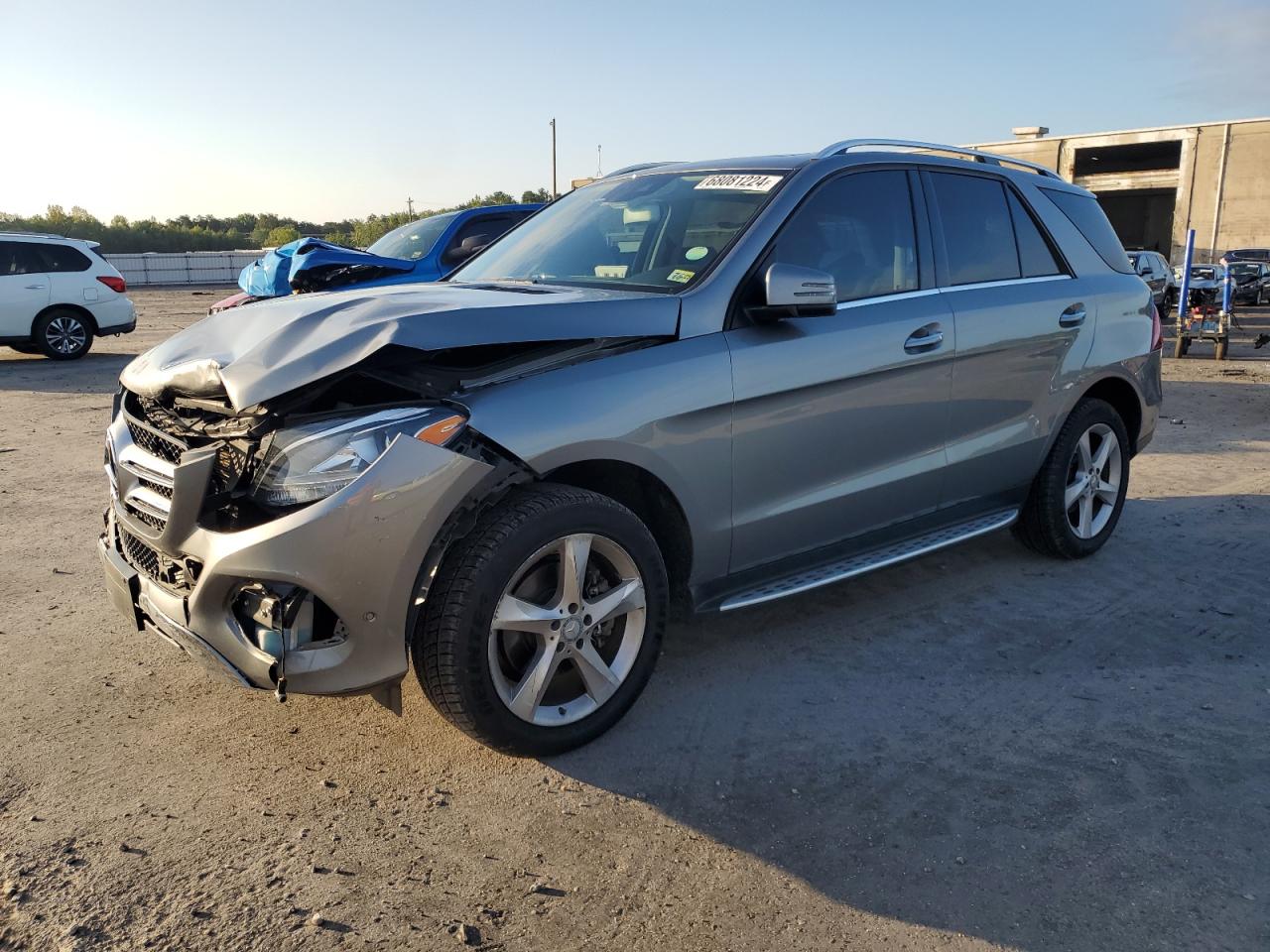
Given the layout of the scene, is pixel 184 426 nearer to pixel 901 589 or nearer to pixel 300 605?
pixel 300 605

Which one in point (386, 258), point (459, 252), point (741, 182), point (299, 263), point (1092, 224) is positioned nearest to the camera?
point (741, 182)

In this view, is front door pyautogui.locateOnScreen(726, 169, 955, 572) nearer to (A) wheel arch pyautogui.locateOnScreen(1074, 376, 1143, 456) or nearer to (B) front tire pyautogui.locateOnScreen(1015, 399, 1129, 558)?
(B) front tire pyautogui.locateOnScreen(1015, 399, 1129, 558)

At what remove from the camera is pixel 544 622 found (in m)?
3.02

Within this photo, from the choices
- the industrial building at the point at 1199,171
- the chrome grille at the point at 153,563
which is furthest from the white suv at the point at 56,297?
the industrial building at the point at 1199,171

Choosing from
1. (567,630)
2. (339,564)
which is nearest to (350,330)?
(339,564)

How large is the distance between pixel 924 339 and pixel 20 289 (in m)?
14.4

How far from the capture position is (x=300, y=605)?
2715 mm

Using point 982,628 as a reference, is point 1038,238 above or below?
above

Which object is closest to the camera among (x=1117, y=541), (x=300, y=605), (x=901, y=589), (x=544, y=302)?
(x=300, y=605)

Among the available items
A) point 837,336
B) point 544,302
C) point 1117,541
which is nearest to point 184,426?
point 544,302

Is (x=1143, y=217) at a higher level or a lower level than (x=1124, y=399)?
higher

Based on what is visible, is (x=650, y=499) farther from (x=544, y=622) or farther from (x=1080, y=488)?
(x=1080, y=488)

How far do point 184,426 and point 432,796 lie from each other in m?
1.36

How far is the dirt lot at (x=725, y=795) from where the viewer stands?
7.95 ft
